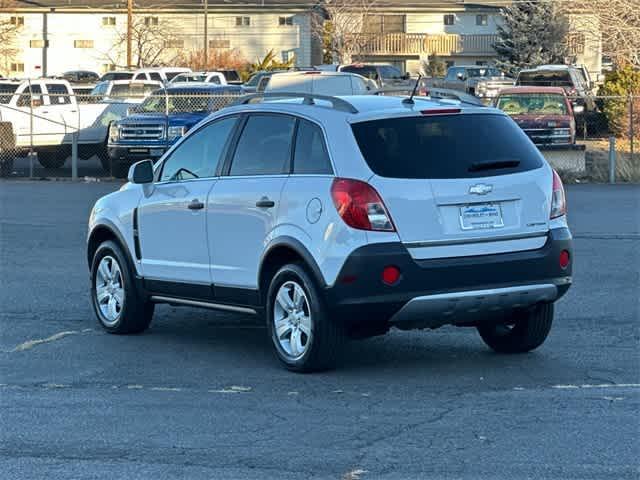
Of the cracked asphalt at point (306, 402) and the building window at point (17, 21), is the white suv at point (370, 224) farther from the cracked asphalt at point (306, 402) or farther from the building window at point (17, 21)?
the building window at point (17, 21)

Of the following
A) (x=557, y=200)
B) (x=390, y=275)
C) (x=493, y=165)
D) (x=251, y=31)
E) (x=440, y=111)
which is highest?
(x=251, y=31)

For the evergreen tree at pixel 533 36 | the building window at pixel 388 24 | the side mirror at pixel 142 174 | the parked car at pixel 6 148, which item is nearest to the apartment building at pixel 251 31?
the building window at pixel 388 24

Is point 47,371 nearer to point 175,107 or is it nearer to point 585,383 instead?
point 585,383

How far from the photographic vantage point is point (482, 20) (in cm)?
8188

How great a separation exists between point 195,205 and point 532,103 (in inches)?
891

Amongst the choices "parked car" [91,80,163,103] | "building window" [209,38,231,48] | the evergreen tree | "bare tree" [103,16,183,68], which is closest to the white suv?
"parked car" [91,80,163,103]

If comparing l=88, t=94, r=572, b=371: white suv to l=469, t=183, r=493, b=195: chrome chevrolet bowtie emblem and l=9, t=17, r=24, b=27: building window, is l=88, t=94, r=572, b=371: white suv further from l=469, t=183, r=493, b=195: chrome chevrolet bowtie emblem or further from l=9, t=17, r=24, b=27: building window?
l=9, t=17, r=24, b=27: building window

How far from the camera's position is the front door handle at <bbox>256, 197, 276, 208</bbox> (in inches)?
359

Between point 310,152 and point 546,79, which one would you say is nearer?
point 310,152

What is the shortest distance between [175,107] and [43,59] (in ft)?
173

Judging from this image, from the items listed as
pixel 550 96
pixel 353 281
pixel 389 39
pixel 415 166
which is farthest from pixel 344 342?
pixel 389 39

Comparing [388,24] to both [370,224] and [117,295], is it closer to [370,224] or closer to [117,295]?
[117,295]

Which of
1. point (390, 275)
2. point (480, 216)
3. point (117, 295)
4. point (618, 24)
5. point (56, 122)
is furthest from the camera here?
point (618, 24)

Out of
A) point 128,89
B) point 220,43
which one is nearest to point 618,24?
point 128,89
